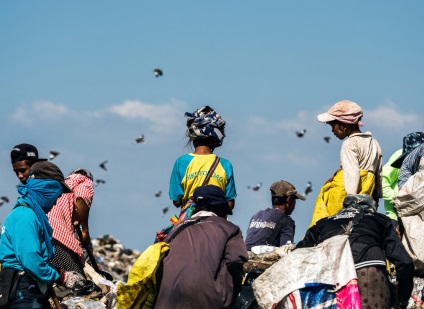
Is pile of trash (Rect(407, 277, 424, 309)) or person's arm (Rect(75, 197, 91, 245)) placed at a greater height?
person's arm (Rect(75, 197, 91, 245))

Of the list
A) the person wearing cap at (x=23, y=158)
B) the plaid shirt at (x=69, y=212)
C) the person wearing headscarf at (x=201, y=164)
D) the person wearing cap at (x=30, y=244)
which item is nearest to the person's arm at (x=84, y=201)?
the plaid shirt at (x=69, y=212)

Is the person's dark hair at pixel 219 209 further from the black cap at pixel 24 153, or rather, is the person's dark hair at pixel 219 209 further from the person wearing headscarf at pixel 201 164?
the black cap at pixel 24 153

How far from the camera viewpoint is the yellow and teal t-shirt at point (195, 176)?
34.5 ft

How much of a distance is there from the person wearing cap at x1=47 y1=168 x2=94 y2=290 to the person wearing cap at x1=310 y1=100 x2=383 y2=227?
232cm

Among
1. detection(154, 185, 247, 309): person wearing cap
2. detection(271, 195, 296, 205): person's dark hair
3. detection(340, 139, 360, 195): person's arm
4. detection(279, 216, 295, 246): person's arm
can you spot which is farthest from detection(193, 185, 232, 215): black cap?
detection(271, 195, 296, 205): person's dark hair

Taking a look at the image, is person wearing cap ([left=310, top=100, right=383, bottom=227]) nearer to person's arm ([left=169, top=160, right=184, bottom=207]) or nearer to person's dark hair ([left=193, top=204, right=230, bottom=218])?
person's arm ([left=169, top=160, right=184, bottom=207])

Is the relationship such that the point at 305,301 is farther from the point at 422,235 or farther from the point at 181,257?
the point at 422,235

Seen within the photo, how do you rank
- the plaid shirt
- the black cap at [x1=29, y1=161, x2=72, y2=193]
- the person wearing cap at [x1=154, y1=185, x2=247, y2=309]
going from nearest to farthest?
the person wearing cap at [x1=154, y1=185, x2=247, y2=309], the black cap at [x1=29, y1=161, x2=72, y2=193], the plaid shirt

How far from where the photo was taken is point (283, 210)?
12.5 m

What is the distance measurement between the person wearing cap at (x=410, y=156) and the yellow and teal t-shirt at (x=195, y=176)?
1.77 m

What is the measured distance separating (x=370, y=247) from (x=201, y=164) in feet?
6.46

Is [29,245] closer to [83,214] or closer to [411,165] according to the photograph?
[83,214]

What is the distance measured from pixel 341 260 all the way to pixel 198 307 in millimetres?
1224

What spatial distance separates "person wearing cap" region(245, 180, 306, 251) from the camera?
12039 mm
